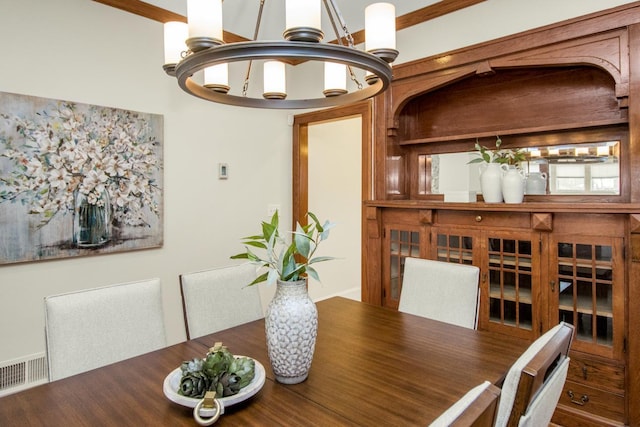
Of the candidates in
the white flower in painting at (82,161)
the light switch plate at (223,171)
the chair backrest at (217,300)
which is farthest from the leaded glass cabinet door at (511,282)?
the white flower in painting at (82,161)

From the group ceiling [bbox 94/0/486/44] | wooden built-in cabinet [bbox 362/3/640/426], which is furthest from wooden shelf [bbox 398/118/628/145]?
ceiling [bbox 94/0/486/44]

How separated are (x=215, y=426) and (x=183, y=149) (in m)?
2.42

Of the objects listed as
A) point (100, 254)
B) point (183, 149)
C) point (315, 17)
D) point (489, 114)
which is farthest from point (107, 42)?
point (489, 114)

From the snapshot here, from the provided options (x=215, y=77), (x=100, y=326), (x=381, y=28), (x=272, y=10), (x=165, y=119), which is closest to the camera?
(x=381, y=28)

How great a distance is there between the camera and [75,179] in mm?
2531

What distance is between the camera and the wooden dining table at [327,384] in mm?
1094

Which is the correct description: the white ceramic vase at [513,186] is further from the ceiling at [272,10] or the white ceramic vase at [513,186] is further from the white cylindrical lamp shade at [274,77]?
the white cylindrical lamp shade at [274,77]

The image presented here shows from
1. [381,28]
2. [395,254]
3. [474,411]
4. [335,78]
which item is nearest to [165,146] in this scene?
[335,78]

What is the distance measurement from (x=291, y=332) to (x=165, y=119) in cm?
228

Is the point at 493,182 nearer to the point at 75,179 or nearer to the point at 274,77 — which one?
the point at 274,77

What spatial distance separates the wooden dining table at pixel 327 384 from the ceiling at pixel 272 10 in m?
2.13

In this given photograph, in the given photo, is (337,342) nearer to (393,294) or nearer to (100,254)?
(393,294)

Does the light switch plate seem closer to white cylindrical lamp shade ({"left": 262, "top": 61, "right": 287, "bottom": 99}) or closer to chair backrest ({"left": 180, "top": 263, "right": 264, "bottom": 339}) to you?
chair backrest ({"left": 180, "top": 263, "right": 264, "bottom": 339})

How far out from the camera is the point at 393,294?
119 inches
